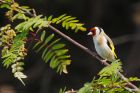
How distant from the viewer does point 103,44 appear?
2.41m

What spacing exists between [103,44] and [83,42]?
4320 millimetres

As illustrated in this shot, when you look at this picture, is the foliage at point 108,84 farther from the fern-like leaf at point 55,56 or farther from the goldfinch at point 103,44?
the goldfinch at point 103,44

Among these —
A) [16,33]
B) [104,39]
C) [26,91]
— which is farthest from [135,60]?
[16,33]

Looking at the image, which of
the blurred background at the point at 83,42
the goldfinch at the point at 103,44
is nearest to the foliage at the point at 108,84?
the goldfinch at the point at 103,44

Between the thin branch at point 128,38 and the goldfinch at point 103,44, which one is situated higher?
the goldfinch at point 103,44

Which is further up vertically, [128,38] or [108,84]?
[108,84]

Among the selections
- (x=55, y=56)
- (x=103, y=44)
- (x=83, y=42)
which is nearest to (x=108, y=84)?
(x=55, y=56)

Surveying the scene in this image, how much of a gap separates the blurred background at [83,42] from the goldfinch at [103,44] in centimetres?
361

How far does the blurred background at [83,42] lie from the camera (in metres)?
6.27

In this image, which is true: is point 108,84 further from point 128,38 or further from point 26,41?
point 128,38

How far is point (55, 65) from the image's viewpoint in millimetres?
1262

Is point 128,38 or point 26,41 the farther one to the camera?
point 128,38

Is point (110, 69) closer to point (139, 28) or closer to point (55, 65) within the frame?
point (55, 65)

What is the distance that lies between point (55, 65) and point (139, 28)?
5162mm
